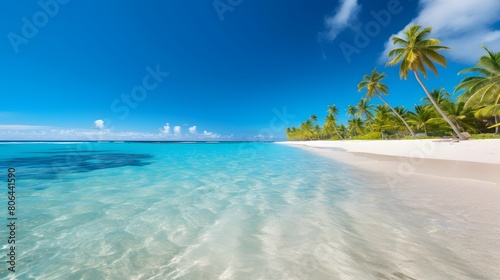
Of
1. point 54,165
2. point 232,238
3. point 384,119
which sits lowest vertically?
point 232,238

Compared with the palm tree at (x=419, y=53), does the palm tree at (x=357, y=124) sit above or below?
below

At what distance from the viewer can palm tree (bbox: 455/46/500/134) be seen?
20609 millimetres

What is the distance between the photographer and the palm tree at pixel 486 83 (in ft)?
67.6

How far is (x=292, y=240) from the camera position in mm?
3609

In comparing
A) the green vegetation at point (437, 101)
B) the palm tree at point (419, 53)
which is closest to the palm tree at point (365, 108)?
the green vegetation at point (437, 101)

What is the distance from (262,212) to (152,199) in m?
3.55

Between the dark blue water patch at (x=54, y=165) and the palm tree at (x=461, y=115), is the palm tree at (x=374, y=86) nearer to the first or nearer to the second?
the palm tree at (x=461, y=115)

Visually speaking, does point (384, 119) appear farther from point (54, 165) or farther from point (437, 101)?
point (54, 165)

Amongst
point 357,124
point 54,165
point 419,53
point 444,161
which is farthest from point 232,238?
point 357,124

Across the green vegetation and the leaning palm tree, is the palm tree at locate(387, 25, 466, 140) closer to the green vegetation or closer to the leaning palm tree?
the green vegetation

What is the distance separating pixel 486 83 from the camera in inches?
910

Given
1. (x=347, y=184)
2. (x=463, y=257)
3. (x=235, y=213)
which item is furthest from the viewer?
(x=347, y=184)

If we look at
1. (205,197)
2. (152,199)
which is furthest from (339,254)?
(152,199)

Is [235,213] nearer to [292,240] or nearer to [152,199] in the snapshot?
[292,240]
